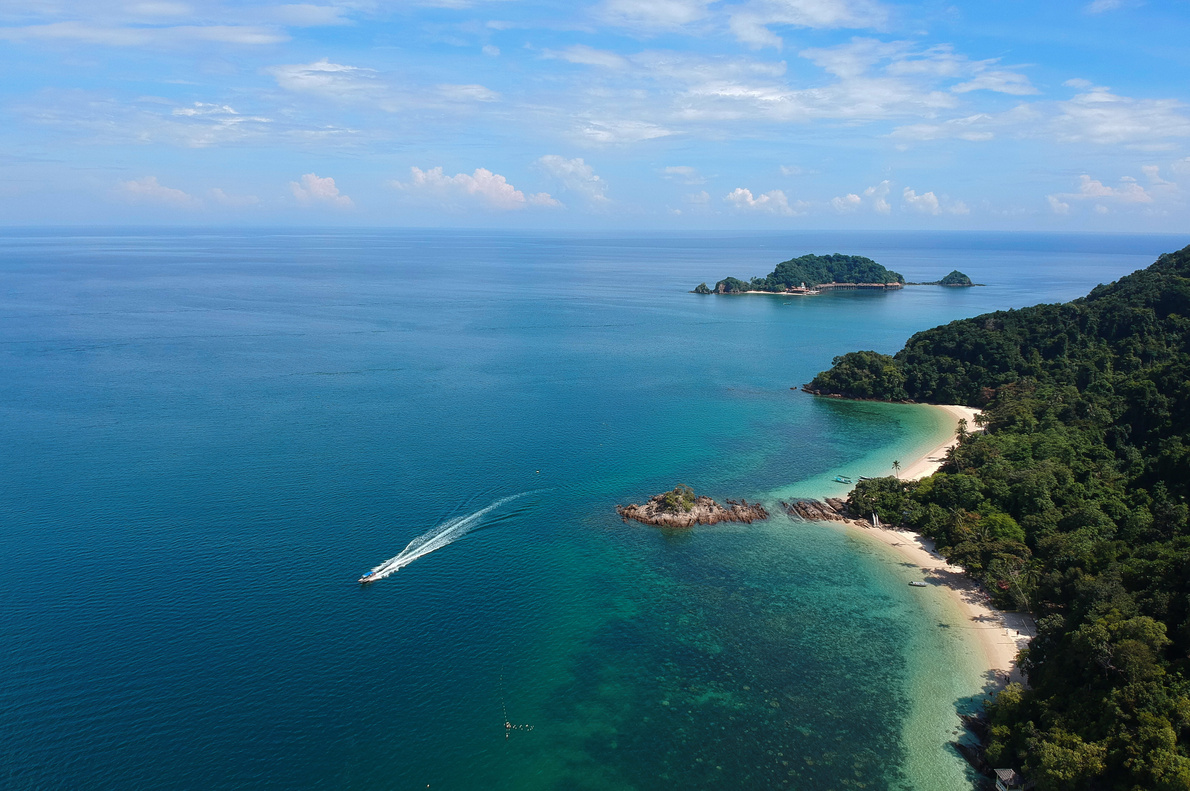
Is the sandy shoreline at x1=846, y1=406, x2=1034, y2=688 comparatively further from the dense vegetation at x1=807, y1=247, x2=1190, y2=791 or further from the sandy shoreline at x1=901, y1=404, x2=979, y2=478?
the sandy shoreline at x1=901, y1=404, x2=979, y2=478

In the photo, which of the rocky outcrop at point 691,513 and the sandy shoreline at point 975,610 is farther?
the rocky outcrop at point 691,513

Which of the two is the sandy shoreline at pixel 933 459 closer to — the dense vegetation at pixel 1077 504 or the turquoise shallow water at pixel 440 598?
the dense vegetation at pixel 1077 504

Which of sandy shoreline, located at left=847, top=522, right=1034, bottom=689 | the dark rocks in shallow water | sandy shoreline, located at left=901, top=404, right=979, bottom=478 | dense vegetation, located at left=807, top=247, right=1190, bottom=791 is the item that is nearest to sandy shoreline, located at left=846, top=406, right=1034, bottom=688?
sandy shoreline, located at left=847, top=522, right=1034, bottom=689

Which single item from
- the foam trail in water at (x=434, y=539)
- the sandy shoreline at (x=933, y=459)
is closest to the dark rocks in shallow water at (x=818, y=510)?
the sandy shoreline at (x=933, y=459)

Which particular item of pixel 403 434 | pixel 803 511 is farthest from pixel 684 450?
pixel 403 434

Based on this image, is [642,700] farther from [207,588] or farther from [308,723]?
[207,588]

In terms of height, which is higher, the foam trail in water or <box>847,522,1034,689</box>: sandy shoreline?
the foam trail in water
